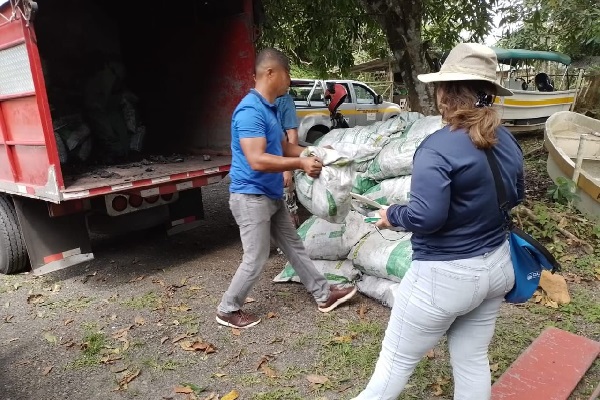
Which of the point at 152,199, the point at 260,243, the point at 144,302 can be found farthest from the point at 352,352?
the point at 152,199

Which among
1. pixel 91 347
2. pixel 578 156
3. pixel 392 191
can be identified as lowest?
pixel 91 347

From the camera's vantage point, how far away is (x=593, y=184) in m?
4.79

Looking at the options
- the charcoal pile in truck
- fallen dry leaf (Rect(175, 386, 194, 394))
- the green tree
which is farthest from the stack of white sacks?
the charcoal pile in truck

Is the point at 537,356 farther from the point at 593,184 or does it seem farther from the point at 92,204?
the point at 92,204

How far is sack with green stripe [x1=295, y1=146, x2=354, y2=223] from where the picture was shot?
2559 millimetres

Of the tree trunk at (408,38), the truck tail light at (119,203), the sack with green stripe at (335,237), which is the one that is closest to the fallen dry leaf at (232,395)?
the sack with green stripe at (335,237)

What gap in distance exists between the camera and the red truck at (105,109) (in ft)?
11.1

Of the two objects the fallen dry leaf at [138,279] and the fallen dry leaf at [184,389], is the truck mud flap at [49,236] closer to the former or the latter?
the fallen dry leaf at [138,279]

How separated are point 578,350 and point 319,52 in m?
5.03

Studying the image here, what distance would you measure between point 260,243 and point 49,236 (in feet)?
6.76

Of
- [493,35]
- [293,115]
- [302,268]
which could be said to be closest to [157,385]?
[302,268]

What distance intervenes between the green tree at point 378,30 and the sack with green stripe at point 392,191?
1946 mm

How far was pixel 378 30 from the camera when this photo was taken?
6957 millimetres

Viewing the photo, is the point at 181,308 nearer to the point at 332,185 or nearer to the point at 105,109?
the point at 332,185
